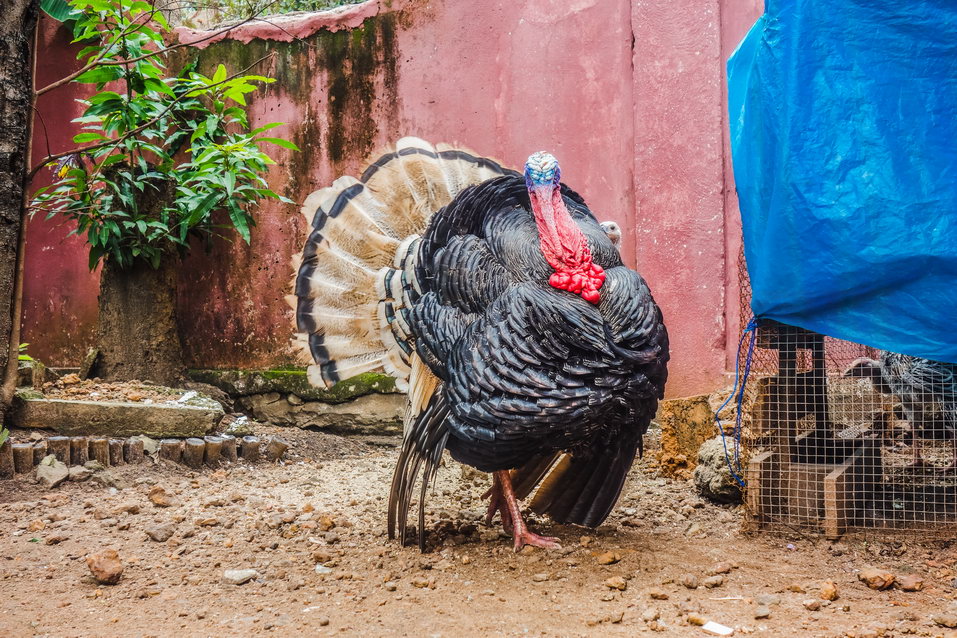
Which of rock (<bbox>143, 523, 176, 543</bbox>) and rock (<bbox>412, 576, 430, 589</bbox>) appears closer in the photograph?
rock (<bbox>412, 576, 430, 589</bbox>)

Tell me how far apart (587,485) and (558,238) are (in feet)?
3.39

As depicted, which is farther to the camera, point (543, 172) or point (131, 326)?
point (131, 326)

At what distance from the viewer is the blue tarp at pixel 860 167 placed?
2.49 meters

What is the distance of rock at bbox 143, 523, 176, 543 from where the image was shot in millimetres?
3064

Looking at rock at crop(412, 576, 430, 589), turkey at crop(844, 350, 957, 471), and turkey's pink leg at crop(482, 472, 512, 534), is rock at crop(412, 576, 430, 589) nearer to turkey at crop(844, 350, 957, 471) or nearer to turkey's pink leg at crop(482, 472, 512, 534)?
turkey's pink leg at crop(482, 472, 512, 534)

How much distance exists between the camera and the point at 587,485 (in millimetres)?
3150

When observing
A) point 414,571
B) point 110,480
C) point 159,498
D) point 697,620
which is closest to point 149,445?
point 110,480

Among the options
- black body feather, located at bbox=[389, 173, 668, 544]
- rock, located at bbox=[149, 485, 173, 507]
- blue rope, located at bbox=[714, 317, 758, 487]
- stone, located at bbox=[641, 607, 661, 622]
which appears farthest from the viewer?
rock, located at bbox=[149, 485, 173, 507]

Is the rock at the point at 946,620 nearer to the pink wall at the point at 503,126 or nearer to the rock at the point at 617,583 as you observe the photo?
the rock at the point at 617,583

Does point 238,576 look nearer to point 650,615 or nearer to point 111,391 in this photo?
point 650,615

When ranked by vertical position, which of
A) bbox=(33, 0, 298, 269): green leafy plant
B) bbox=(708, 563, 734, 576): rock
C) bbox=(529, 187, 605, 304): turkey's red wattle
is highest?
bbox=(33, 0, 298, 269): green leafy plant

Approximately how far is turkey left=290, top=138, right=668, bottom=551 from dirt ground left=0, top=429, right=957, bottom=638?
0.23 m

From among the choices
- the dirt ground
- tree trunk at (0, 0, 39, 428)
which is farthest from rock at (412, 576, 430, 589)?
tree trunk at (0, 0, 39, 428)

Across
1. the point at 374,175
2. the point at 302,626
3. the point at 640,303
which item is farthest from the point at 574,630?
the point at 374,175
